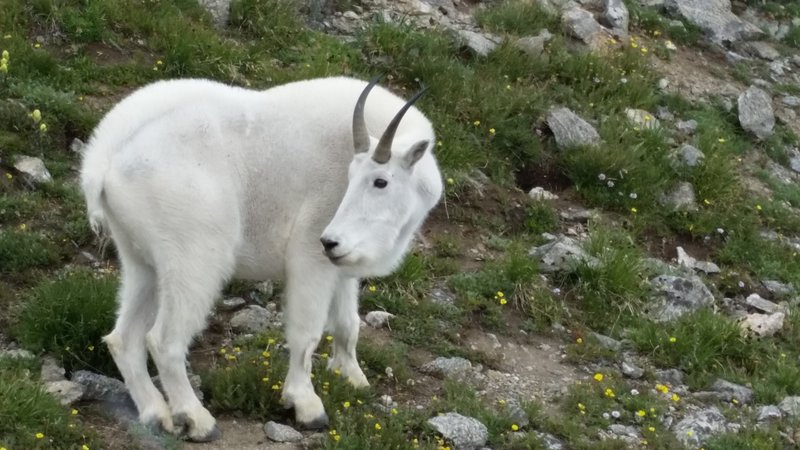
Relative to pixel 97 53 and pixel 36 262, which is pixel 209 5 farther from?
pixel 36 262

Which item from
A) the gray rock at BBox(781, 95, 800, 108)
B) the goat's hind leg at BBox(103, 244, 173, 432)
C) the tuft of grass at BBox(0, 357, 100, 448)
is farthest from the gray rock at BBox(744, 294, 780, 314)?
the tuft of grass at BBox(0, 357, 100, 448)

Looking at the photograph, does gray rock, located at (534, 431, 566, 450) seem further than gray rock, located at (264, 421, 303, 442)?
Yes

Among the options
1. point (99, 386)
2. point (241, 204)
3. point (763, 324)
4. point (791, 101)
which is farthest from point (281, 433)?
point (791, 101)

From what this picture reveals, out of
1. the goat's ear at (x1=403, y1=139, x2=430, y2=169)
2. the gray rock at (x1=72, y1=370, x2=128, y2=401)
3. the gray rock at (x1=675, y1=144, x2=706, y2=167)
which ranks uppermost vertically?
the goat's ear at (x1=403, y1=139, x2=430, y2=169)

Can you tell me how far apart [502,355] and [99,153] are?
3564 mm

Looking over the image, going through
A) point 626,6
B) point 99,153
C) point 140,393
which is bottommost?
point 626,6

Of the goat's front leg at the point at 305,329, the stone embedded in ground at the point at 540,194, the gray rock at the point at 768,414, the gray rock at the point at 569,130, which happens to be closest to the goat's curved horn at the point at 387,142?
the goat's front leg at the point at 305,329

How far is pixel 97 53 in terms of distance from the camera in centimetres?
1072

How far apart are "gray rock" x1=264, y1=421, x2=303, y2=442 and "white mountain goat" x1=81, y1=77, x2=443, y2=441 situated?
3.9 inches

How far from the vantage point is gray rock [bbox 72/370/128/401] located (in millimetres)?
6602

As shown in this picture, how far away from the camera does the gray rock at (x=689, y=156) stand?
11.6 m

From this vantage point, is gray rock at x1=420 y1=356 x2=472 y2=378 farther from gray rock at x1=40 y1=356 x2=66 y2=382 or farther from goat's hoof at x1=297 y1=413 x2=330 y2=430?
gray rock at x1=40 y1=356 x2=66 y2=382

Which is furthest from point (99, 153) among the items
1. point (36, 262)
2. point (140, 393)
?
point (36, 262)

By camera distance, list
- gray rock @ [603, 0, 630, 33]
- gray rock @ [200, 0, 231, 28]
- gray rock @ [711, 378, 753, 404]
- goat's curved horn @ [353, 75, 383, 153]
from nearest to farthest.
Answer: goat's curved horn @ [353, 75, 383, 153] < gray rock @ [711, 378, 753, 404] < gray rock @ [200, 0, 231, 28] < gray rock @ [603, 0, 630, 33]
